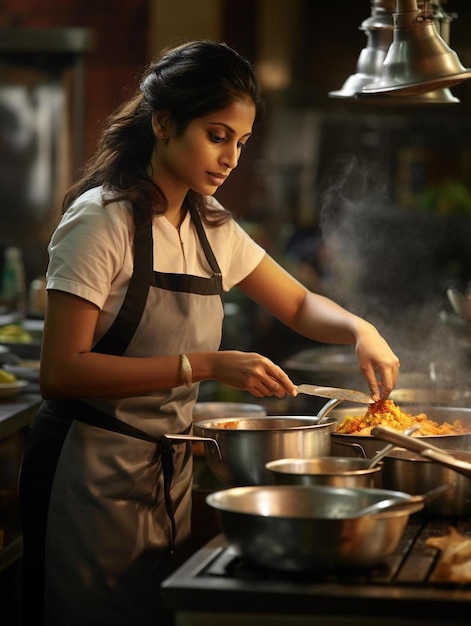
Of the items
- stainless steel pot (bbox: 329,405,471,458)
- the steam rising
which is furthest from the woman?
the steam rising

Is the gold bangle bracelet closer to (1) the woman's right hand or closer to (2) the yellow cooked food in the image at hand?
(1) the woman's right hand

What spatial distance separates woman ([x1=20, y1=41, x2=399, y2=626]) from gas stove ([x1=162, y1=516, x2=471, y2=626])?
1.86ft

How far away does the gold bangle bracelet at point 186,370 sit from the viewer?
2277mm

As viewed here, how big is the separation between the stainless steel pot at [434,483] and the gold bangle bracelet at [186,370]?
0.47m

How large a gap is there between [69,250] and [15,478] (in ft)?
5.88

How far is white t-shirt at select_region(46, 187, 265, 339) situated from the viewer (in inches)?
90.4

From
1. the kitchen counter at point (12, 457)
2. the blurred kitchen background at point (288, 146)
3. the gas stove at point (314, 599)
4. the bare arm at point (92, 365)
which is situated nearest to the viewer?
the gas stove at point (314, 599)

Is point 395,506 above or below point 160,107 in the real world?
below

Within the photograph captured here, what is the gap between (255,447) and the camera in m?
2.19

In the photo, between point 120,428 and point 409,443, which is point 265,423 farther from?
point 409,443

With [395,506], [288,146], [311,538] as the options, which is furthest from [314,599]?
[288,146]

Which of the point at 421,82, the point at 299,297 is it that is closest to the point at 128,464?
the point at 299,297

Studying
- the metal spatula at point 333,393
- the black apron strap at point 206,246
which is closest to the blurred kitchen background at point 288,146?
the black apron strap at point 206,246

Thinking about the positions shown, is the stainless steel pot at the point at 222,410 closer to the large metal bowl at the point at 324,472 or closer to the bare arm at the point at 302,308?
the bare arm at the point at 302,308
